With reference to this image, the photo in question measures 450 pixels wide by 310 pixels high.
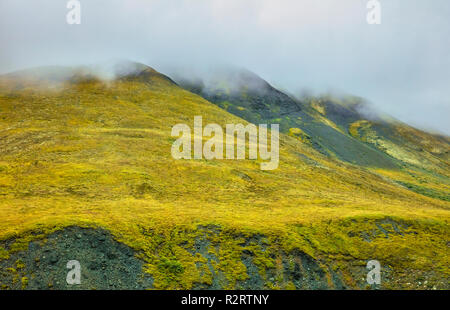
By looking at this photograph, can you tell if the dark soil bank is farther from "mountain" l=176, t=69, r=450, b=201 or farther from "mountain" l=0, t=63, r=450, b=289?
"mountain" l=176, t=69, r=450, b=201

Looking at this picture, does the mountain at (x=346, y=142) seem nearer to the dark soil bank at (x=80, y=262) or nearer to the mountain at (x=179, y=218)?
the mountain at (x=179, y=218)

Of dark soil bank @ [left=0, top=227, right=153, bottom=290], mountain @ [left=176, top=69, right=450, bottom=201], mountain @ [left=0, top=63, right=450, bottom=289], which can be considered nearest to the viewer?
dark soil bank @ [left=0, top=227, right=153, bottom=290]

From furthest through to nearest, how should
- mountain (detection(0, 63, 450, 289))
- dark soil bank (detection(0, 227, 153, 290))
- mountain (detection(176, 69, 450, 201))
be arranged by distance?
mountain (detection(176, 69, 450, 201))
mountain (detection(0, 63, 450, 289))
dark soil bank (detection(0, 227, 153, 290))

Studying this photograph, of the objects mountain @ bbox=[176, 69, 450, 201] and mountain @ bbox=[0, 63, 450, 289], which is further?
mountain @ bbox=[176, 69, 450, 201]

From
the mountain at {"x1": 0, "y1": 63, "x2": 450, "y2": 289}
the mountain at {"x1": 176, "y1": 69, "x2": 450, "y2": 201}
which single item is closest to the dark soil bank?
the mountain at {"x1": 0, "y1": 63, "x2": 450, "y2": 289}

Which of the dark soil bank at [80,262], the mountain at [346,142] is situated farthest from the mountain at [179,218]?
the mountain at [346,142]

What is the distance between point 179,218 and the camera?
3788 cm

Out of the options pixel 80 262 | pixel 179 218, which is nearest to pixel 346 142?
pixel 179 218

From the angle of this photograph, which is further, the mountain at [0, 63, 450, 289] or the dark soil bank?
the mountain at [0, 63, 450, 289]

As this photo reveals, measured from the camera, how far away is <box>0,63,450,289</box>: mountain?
28297 millimetres

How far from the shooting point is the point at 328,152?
125 meters
